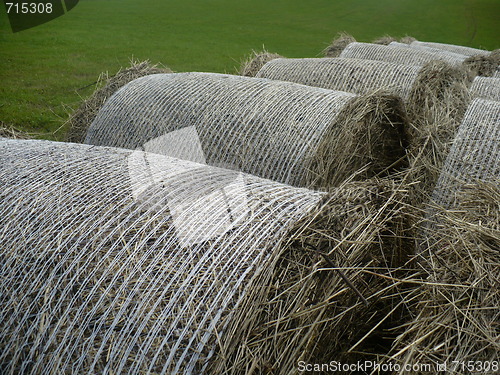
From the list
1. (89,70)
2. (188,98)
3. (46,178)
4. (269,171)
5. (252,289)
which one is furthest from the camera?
(89,70)

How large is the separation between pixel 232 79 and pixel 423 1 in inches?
1099

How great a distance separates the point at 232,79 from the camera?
4.34 m

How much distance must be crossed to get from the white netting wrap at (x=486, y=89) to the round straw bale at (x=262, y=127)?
4.16 feet

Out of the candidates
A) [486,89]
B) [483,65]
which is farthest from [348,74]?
[483,65]

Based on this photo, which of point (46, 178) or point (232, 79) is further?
point (232, 79)

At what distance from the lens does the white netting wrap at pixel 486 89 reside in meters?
4.71

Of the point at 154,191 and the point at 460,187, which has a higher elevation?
the point at 154,191

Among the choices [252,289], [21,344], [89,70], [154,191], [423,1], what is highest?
[154,191]

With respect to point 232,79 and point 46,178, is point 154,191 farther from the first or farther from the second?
point 232,79

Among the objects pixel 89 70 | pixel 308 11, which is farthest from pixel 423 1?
pixel 89 70

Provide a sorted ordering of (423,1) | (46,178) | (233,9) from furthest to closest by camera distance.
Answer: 1. (423,1)
2. (233,9)
3. (46,178)

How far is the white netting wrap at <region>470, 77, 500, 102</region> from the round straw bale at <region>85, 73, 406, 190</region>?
1269 millimetres

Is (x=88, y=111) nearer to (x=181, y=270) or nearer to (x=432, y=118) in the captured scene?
(x=432, y=118)

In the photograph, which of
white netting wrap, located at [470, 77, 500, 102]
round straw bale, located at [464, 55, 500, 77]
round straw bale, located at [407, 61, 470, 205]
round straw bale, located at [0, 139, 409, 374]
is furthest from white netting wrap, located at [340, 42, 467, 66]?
round straw bale, located at [0, 139, 409, 374]
